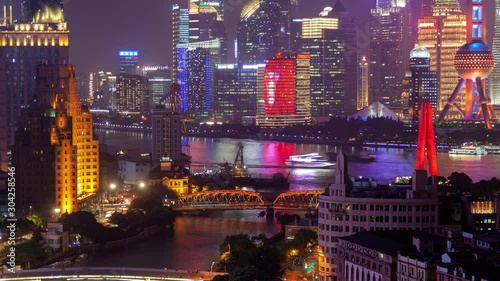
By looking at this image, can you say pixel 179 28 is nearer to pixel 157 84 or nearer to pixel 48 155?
pixel 157 84

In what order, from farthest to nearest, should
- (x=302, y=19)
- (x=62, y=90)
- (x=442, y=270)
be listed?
(x=302, y=19)
(x=62, y=90)
(x=442, y=270)

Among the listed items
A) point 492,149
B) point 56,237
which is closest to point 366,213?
point 56,237

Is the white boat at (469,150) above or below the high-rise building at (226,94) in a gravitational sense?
below

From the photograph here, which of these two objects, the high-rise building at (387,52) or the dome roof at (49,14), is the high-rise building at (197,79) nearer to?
the high-rise building at (387,52)

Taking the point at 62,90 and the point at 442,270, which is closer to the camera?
the point at 442,270

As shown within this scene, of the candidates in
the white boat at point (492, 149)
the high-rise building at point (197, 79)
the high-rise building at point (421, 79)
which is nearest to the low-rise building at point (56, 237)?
the white boat at point (492, 149)

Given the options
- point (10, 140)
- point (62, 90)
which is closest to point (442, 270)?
point (62, 90)

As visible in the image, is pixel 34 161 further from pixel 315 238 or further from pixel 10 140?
pixel 315 238

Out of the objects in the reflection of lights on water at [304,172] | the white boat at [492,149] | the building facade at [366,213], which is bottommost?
the white boat at [492,149]
